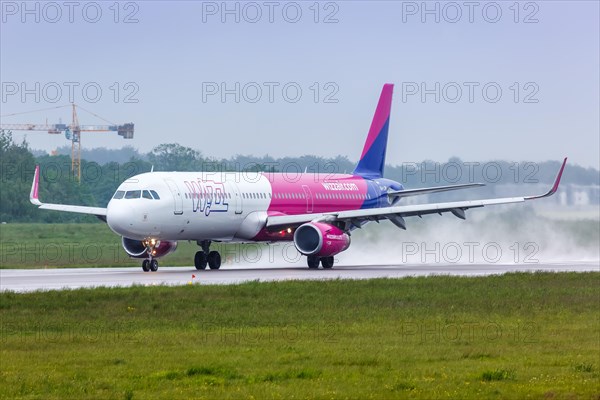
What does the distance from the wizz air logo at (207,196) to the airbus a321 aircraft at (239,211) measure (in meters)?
0.04

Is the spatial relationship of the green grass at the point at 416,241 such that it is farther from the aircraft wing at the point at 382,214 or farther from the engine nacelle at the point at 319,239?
the engine nacelle at the point at 319,239

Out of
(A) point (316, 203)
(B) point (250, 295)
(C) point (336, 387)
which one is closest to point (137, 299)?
(B) point (250, 295)

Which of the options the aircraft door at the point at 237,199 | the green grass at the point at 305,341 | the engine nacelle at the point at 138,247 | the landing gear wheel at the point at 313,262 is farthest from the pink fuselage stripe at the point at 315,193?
the green grass at the point at 305,341

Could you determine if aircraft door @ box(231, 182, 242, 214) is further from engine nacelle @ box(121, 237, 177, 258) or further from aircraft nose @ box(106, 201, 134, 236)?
aircraft nose @ box(106, 201, 134, 236)

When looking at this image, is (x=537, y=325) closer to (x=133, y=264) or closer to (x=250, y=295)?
(x=250, y=295)

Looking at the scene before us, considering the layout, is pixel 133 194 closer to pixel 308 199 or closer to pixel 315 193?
pixel 308 199

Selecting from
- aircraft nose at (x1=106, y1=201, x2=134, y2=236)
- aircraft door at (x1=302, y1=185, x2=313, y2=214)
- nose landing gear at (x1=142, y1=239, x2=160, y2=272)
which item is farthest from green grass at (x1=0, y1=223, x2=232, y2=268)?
aircraft nose at (x1=106, y1=201, x2=134, y2=236)

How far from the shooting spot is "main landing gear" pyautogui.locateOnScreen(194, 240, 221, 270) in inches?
2079

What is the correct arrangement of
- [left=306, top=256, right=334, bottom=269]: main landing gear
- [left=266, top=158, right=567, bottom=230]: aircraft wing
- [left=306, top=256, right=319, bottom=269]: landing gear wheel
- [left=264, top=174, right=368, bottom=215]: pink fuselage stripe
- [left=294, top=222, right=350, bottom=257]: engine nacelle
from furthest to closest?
1. [left=264, top=174, right=368, bottom=215]: pink fuselage stripe
2. [left=306, top=256, right=334, bottom=269]: main landing gear
3. [left=306, top=256, right=319, bottom=269]: landing gear wheel
4. [left=266, top=158, right=567, bottom=230]: aircraft wing
5. [left=294, top=222, right=350, bottom=257]: engine nacelle

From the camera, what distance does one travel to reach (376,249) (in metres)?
64.8

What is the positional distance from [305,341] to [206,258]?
28526mm

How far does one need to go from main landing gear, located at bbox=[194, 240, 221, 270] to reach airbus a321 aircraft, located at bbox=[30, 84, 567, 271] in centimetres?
4

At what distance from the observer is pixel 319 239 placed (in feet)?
166

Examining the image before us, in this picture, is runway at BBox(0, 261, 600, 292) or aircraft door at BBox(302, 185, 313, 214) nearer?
runway at BBox(0, 261, 600, 292)
